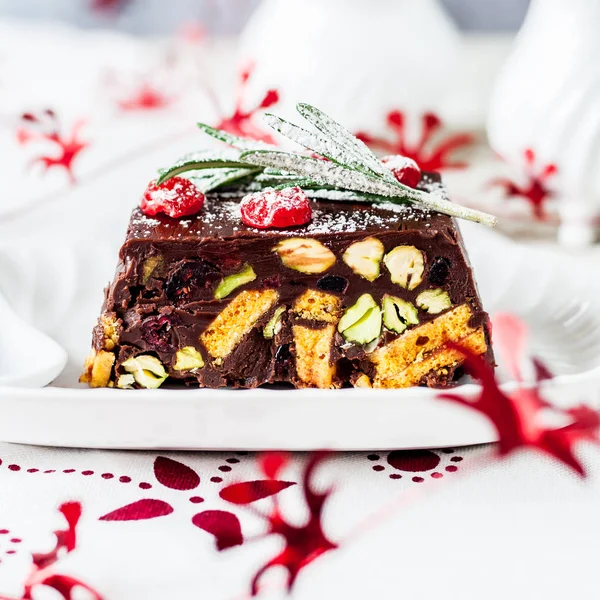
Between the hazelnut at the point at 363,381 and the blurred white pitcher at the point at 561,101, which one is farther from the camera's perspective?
the blurred white pitcher at the point at 561,101

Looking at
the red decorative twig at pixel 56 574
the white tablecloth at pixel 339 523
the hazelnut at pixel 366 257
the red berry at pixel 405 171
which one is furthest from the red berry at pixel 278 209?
the red decorative twig at pixel 56 574

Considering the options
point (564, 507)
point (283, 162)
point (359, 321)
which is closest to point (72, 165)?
point (283, 162)

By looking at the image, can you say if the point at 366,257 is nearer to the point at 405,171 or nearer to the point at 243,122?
the point at 405,171

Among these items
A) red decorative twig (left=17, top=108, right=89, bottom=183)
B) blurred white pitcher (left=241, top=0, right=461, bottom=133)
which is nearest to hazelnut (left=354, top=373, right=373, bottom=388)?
blurred white pitcher (left=241, top=0, right=461, bottom=133)

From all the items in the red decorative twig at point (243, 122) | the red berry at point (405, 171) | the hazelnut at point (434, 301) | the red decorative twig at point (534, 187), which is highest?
the red decorative twig at point (243, 122)

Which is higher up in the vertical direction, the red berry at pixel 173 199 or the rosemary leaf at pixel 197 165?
the rosemary leaf at pixel 197 165

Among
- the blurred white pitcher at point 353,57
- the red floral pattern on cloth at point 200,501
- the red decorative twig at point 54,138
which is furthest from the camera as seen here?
the red decorative twig at point 54,138

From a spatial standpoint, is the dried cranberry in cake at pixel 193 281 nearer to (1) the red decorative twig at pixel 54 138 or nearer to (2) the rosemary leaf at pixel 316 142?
(2) the rosemary leaf at pixel 316 142
